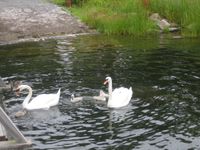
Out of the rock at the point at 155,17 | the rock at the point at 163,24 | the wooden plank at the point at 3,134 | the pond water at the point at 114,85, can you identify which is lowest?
the pond water at the point at 114,85

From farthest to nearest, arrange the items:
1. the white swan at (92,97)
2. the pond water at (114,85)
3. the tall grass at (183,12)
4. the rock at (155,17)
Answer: the rock at (155,17), the tall grass at (183,12), the white swan at (92,97), the pond water at (114,85)

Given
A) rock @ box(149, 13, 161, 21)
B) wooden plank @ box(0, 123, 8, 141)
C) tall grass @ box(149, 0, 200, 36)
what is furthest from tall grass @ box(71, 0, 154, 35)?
wooden plank @ box(0, 123, 8, 141)

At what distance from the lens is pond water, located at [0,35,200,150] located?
39.8 feet

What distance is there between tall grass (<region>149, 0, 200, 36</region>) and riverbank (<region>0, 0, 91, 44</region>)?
3892 mm

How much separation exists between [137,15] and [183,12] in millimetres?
2230

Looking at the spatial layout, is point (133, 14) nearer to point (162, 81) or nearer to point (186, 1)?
point (186, 1)

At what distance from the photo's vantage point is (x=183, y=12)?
2658 cm

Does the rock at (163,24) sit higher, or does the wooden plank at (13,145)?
the rock at (163,24)

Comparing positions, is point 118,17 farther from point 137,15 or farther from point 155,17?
point 155,17

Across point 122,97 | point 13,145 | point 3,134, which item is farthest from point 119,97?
point 13,145

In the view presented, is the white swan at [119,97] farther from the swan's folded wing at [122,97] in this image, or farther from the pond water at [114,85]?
the pond water at [114,85]

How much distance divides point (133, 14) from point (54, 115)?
13.1 metres

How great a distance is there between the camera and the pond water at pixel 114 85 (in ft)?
39.8

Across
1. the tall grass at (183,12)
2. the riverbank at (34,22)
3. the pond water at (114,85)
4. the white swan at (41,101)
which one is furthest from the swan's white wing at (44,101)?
the tall grass at (183,12)
